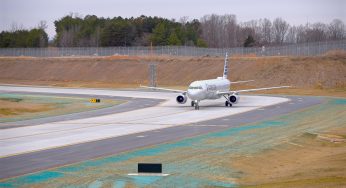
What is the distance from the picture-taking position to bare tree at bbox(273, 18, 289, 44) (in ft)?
587

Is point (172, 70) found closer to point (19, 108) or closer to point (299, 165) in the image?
point (19, 108)

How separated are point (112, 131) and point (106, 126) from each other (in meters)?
4.13

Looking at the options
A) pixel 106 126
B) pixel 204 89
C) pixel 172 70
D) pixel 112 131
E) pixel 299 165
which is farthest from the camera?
pixel 172 70

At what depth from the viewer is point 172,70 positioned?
13988cm

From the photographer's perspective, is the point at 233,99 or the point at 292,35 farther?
the point at 292,35

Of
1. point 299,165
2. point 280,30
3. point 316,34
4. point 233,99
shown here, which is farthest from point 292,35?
point 299,165

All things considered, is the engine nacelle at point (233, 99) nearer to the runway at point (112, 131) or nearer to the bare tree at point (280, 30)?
the runway at point (112, 131)

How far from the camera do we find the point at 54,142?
137 ft

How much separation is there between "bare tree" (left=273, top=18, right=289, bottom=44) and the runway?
10562cm

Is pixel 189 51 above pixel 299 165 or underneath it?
above

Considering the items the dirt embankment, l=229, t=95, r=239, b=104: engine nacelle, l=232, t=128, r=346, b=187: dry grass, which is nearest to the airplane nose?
l=229, t=95, r=239, b=104: engine nacelle

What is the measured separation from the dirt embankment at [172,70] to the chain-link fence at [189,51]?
472cm

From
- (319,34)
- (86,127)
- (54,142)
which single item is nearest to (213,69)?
(319,34)

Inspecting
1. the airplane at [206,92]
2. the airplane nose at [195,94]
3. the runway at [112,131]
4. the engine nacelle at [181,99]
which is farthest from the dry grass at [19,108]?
the airplane nose at [195,94]
